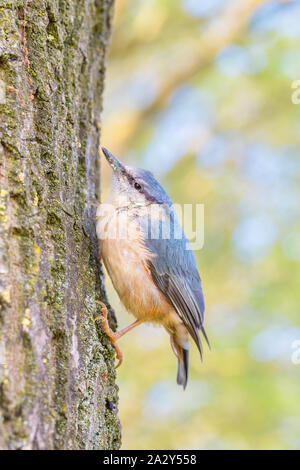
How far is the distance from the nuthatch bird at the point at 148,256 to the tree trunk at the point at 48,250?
306 mm

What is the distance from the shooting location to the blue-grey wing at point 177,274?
3316mm

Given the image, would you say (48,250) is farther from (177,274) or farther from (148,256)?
(177,274)

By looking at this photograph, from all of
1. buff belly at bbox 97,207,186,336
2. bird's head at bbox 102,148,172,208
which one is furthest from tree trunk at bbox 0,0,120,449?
bird's head at bbox 102,148,172,208

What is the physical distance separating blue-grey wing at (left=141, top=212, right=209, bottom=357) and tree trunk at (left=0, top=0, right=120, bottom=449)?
504 mm

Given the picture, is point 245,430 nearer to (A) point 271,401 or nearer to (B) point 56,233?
(A) point 271,401

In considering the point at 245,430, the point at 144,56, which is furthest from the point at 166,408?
the point at 144,56

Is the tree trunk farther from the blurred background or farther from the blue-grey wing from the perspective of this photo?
the blurred background

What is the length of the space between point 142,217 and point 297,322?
111 inches

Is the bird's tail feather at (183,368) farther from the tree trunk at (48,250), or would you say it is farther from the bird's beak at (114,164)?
the bird's beak at (114,164)

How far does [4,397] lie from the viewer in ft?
5.51

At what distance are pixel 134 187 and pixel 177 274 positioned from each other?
69cm

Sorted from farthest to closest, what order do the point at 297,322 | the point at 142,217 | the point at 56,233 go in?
the point at 297,322, the point at 142,217, the point at 56,233

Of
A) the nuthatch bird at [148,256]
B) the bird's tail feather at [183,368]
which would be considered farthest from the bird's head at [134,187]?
the bird's tail feather at [183,368]

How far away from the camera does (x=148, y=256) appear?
329 centimetres
